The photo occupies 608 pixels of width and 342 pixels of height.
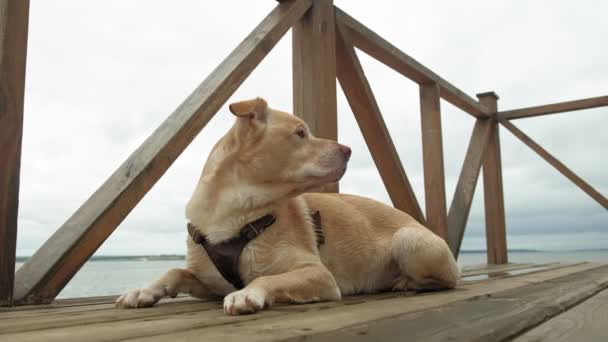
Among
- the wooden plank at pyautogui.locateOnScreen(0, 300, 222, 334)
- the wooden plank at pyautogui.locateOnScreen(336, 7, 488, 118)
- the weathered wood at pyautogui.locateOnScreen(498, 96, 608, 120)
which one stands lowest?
the wooden plank at pyautogui.locateOnScreen(0, 300, 222, 334)

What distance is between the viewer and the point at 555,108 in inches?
211

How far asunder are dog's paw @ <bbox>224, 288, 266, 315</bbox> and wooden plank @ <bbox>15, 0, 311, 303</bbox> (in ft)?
2.28

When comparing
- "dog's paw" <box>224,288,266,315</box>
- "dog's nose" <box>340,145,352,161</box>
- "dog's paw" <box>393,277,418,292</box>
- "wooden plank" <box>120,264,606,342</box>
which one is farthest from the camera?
"dog's paw" <box>393,277,418,292</box>

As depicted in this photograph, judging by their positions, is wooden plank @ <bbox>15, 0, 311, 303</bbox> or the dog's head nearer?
wooden plank @ <bbox>15, 0, 311, 303</bbox>

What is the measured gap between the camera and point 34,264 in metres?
1.85

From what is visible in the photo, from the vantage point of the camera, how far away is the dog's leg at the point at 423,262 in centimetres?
236

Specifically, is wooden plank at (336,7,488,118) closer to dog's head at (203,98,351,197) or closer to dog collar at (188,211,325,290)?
dog's head at (203,98,351,197)

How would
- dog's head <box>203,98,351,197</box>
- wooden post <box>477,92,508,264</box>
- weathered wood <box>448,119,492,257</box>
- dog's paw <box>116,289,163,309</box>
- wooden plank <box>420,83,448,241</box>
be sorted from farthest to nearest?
wooden post <box>477,92,508,264</box> → weathered wood <box>448,119,492,257</box> → wooden plank <box>420,83,448,241</box> → dog's head <box>203,98,351,197</box> → dog's paw <box>116,289,163,309</box>

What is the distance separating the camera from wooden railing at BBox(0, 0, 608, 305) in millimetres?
1820

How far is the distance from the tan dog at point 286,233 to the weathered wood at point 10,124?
0.43m

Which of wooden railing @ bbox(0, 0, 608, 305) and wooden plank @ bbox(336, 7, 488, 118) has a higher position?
wooden plank @ bbox(336, 7, 488, 118)

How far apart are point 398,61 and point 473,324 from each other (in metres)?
2.85

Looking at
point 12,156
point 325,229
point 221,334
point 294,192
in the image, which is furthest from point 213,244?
point 221,334

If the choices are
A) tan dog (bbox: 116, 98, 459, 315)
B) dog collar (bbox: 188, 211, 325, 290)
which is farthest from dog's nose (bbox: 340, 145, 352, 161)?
dog collar (bbox: 188, 211, 325, 290)
